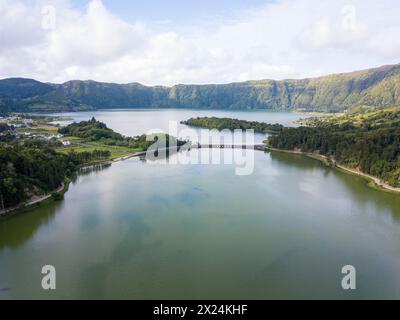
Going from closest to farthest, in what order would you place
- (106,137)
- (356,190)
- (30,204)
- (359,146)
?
1. (30,204)
2. (356,190)
3. (359,146)
4. (106,137)

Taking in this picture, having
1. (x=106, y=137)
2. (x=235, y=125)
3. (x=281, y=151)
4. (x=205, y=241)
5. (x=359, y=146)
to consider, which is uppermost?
(x=235, y=125)

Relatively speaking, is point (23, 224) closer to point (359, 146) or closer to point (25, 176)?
point (25, 176)

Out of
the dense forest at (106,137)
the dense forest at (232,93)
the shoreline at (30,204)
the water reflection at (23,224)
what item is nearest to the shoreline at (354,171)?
the dense forest at (106,137)

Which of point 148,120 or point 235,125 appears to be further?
point 148,120

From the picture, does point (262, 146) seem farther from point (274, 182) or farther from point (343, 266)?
point (343, 266)

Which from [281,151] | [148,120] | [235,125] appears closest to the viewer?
[281,151]

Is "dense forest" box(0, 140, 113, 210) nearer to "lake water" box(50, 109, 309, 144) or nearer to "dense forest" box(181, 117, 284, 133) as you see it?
"lake water" box(50, 109, 309, 144)

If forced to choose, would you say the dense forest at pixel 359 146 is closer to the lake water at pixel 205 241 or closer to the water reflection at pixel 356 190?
the water reflection at pixel 356 190

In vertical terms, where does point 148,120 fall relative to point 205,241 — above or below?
above

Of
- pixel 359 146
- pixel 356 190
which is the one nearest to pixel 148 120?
pixel 359 146
